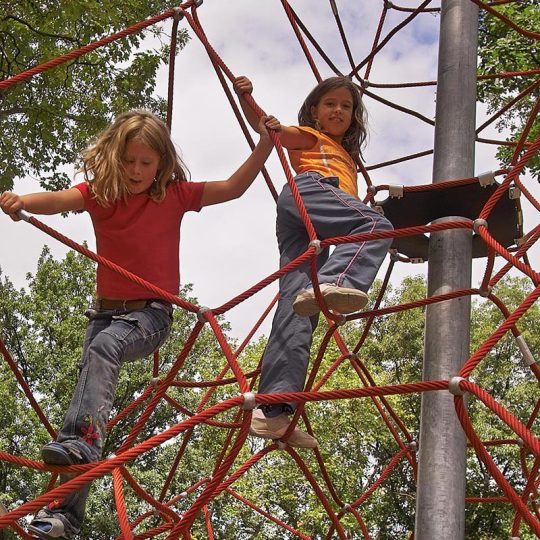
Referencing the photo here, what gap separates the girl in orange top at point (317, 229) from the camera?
201 cm

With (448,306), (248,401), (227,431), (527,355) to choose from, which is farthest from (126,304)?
(227,431)

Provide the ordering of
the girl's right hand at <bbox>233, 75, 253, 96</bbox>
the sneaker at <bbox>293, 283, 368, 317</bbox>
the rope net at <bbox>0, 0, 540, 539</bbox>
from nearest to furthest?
the rope net at <bbox>0, 0, 540, 539</bbox>, the sneaker at <bbox>293, 283, 368, 317</bbox>, the girl's right hand at <bbox>233, 75, 253, 96</bbox>

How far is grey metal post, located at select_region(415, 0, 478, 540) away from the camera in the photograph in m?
1.96

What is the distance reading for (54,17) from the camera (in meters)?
4.88

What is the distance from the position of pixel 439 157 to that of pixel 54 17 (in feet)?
10.5

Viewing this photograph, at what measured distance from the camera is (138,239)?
2104 mm

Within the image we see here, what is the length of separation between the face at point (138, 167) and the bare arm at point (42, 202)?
130 millimetres

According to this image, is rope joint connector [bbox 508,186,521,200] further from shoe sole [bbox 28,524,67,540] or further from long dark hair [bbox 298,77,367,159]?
shoe sole [bbox 28,524,67,540]

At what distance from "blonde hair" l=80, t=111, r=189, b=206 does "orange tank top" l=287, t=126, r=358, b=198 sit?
33cm

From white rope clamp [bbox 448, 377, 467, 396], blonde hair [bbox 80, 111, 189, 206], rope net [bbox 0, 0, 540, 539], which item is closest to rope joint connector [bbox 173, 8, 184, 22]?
rope net [bbox 0, 0, 540, 539]

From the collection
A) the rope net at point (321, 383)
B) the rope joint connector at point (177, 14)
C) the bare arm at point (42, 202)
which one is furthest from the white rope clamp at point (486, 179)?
the bare arm at point (42, 202)

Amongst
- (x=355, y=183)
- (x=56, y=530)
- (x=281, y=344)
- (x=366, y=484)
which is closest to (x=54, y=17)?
(x=355, y=183)

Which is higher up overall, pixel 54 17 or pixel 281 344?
pixel 54 17

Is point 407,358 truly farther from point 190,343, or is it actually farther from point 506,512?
point 190,343
